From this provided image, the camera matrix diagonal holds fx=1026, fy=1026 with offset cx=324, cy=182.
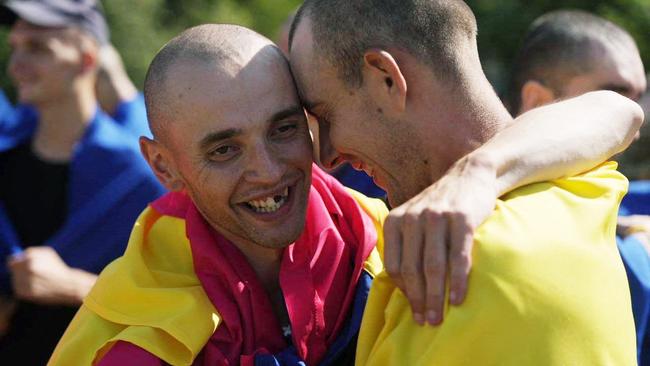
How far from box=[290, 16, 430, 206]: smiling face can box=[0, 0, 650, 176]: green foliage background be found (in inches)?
262

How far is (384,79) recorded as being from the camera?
2.46 m

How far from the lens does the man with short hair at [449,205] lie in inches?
80.5

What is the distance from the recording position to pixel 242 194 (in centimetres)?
280

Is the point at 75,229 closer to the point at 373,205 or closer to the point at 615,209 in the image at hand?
the point at 373,205

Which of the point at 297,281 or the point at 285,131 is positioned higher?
the point at 285,131

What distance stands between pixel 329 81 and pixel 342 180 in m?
2.05

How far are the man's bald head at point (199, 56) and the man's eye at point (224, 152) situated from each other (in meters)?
0.15

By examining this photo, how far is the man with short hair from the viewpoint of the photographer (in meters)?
2.04

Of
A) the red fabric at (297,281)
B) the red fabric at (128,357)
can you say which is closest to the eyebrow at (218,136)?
the red fabric at (297,281)

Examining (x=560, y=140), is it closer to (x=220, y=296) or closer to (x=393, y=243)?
(x=393, y=243)

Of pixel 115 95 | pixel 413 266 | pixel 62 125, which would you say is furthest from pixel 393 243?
pixel 115 95

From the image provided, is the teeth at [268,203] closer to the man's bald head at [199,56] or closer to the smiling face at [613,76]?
the man's bald head at [199,56]

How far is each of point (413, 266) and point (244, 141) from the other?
0.85 m

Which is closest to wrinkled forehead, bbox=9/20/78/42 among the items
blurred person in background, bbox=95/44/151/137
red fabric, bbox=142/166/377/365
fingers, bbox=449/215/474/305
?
blurred person in background, bbox=95/44/151/137
